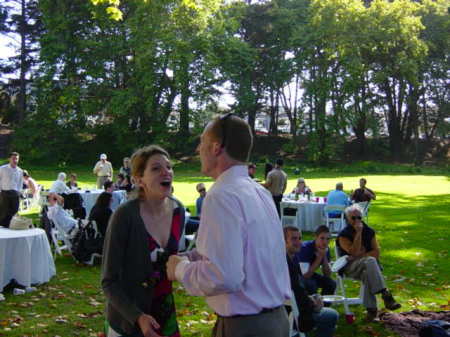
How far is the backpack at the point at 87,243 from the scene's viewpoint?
395 inches

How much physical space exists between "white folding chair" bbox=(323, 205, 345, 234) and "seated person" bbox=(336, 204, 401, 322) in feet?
18.3

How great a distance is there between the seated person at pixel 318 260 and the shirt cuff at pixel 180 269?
4554 millimetres

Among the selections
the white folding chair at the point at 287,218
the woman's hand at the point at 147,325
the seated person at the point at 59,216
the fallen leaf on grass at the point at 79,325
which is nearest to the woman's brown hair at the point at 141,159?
the woman's hand at the point at 147,325

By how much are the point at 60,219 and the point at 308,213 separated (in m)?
6.64

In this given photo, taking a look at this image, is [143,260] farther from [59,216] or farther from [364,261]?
[59,216]

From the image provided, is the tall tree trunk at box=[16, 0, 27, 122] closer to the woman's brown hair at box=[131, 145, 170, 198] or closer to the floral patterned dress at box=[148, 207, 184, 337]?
the woman's brown hair at box=[131, 145, 170, 198]

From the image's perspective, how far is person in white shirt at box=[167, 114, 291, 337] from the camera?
1.94 metres

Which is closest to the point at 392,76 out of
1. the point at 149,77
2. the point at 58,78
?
the point at 149,77

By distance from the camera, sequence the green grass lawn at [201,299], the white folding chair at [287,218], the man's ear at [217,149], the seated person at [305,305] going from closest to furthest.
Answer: the man's ear at [217,149], the seated person at [305,305], the green grass lawn at [201,299], the white folding chair at [287,218]

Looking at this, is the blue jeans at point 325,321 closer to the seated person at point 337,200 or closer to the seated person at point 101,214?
the seated person at point 101,214

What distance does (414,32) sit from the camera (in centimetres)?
4234

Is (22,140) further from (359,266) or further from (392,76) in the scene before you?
(359,266)

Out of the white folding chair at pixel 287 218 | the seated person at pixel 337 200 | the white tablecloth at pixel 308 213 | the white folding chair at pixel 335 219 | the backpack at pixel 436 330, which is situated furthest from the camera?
the white tablecloth at pixel 308 213

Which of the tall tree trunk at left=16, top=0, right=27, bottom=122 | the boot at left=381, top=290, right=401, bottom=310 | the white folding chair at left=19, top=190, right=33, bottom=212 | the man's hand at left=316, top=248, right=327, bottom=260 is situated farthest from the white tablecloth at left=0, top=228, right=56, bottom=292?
the tall tree trunk at left=16, top=0, right=27, bottom=122
